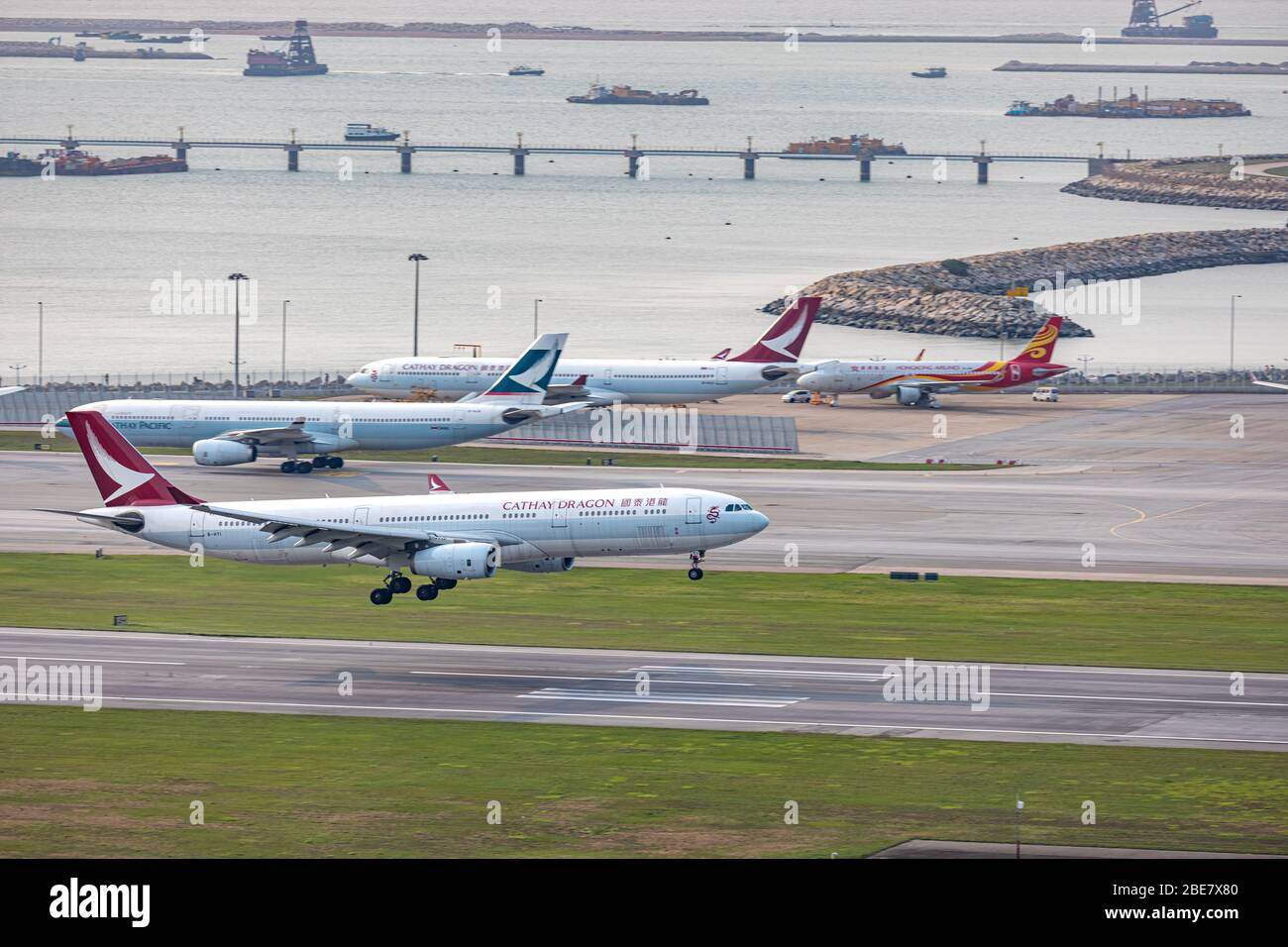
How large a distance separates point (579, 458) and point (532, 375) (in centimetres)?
852

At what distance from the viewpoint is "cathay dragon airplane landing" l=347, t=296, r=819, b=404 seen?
15225 cm

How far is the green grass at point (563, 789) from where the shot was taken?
161 feet

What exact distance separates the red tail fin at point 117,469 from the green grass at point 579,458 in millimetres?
46425

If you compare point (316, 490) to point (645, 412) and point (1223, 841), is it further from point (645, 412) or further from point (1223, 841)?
point (1223, 841)

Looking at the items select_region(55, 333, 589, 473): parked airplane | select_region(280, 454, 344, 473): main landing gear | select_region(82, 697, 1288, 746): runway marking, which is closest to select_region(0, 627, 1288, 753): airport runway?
select_region(82, 697, 1288, 746): runway marking

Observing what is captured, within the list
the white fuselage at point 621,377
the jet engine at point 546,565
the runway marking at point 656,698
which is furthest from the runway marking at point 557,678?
the white fuselage at point 621,377

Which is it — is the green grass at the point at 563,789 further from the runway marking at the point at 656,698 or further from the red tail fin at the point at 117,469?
the red tail fin at the point at 117,469

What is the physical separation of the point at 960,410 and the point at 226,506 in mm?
88795

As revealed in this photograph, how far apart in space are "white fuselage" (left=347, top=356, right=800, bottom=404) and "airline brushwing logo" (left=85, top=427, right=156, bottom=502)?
69.7 meters

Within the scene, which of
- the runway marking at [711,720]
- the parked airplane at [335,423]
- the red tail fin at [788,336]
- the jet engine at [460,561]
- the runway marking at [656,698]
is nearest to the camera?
the runway marking at [711,720]

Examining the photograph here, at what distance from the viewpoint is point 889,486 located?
12200 centimetres

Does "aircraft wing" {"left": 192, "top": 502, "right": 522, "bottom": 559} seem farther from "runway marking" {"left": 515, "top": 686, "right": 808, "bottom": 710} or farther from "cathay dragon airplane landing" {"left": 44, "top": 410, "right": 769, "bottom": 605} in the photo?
"runway marking" {"left": 515, "top": 686, "right": 808, "bottom": 710}
